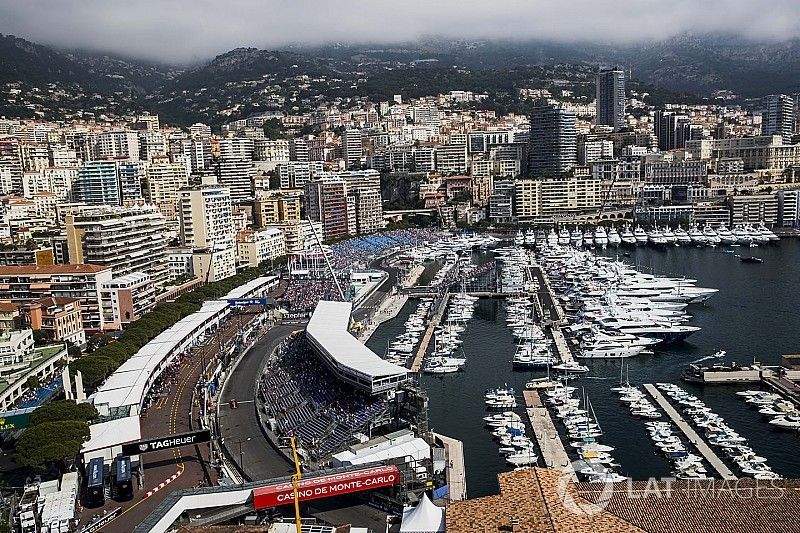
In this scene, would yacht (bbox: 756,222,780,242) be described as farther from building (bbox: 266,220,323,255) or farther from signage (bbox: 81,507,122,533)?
signage (bbox: 81,507,122,533)

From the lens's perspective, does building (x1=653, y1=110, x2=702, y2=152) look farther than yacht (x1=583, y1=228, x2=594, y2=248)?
Yes

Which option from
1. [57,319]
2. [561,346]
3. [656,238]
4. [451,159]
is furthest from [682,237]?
[57,319]

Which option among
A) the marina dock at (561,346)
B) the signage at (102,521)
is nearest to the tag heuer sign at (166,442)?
the signage at (102,521)

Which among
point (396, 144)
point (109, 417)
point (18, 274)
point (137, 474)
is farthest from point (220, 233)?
point (396, 144)

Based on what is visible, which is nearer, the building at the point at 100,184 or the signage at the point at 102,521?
the signage at the point at 102,521

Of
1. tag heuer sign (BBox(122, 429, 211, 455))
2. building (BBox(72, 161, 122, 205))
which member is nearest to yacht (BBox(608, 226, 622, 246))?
building (BBox(72, 161, 122, 205))

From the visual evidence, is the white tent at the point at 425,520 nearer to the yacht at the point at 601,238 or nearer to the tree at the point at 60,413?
the tree at the point at 60,413
